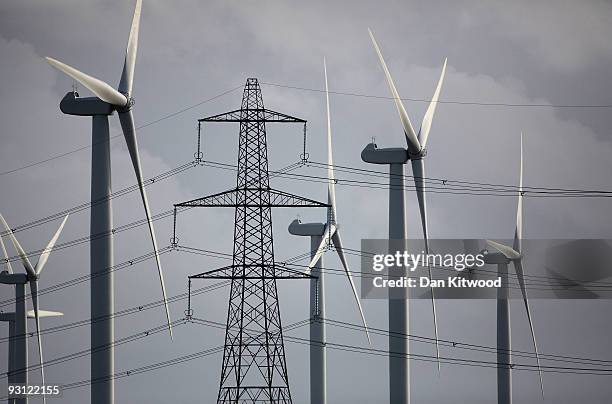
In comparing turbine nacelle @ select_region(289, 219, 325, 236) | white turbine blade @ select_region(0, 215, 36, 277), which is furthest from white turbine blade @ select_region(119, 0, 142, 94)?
turbine nacelle @ select_region(289, 219, 325, 236)

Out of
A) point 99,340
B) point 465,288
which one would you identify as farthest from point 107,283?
point 465,288

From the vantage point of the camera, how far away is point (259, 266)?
237ft

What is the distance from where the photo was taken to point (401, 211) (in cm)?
8700

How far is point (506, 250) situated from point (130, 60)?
4052 centimetres

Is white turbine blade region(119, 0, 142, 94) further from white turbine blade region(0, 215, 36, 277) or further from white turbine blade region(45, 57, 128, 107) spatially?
white turbine blade region(0, 215, 36, 277)

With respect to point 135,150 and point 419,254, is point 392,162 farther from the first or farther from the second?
point 135,150

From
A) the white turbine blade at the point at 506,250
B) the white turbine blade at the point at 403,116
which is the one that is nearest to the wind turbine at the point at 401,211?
the white turbine blade at the point at 403,116

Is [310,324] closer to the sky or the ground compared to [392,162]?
closer to the ground

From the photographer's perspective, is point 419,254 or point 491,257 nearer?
point 419,254

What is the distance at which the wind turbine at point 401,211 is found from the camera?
281ft

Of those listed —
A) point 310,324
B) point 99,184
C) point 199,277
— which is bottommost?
point 310,324

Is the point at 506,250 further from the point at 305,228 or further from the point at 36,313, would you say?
the point at 36,313

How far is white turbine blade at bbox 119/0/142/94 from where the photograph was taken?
2985 inches

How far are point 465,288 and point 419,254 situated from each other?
1992 centimetres
